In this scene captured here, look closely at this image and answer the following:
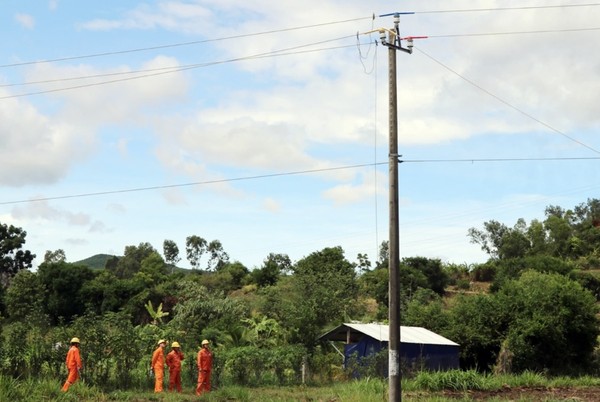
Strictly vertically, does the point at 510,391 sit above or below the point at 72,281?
below

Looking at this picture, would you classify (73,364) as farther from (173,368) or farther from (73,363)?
(173,368)

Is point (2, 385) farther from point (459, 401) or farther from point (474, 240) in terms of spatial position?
point (474, 240)

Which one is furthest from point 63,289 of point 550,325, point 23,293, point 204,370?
point 204,370

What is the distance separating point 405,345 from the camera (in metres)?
29.5

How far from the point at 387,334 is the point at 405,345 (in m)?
0.82

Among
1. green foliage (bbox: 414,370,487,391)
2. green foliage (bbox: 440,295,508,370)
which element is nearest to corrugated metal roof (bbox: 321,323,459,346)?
green foliage (bbox: 440,295,508,370)

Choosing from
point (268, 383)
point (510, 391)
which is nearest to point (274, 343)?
point (268, 383)

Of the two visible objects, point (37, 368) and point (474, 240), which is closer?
point (37, 368)

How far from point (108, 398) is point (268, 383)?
257 inches

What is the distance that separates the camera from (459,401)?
21719mm

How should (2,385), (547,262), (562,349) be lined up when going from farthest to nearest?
(547,262)
(562,349)
(2,385)

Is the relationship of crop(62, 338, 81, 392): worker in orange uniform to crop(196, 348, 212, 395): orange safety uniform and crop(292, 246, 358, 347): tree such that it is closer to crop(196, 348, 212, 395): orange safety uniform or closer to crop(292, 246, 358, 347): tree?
crop(196, 348, 212, 395): orange safety uniform

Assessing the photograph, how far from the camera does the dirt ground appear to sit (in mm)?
23294

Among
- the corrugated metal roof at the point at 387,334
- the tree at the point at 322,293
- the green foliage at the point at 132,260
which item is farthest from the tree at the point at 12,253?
the corrugated metal roof at the point at 387,334
